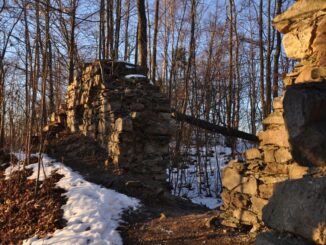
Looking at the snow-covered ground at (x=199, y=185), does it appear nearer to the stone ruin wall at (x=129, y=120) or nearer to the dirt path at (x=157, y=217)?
the stone ruin wall at (x=129, y=120)

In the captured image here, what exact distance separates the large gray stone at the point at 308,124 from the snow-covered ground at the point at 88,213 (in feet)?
10.5

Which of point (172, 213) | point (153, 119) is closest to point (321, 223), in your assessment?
point (172, 213)

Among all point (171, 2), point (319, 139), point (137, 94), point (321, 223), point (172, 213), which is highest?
point (171, 2)

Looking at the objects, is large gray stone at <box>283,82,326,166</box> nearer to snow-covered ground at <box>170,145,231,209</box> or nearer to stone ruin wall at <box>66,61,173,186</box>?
stone ruin wall at <box>66,61,173,186</box>

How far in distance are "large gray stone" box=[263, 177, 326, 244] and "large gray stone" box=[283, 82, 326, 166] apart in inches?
28.4

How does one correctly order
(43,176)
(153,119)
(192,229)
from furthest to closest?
(153,119)
(43,176)
(192,229)

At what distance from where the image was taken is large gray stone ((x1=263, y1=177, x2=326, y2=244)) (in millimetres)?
2822

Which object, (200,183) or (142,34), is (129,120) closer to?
(142,34)

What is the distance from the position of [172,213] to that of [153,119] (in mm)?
2958

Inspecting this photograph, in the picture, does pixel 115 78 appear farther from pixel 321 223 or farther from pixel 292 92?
pixel 321 223

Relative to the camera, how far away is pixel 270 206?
11.2 feet

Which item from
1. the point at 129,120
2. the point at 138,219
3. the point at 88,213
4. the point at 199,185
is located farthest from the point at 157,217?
the point at 199,185

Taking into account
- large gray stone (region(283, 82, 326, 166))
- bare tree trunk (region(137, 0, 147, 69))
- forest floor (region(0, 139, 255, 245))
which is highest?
bare tree trunk (region(137, 0, 147, 69))

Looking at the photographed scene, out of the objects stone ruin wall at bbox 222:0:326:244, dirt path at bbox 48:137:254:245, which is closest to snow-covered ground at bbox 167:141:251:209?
dirt path at bbox 48:137:254:245
